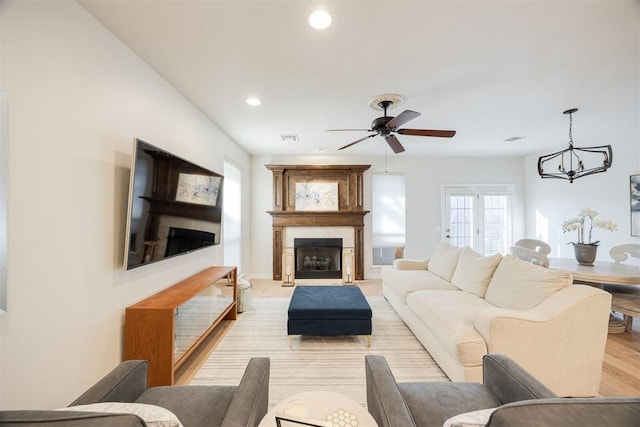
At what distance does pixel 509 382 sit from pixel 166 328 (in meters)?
2.11

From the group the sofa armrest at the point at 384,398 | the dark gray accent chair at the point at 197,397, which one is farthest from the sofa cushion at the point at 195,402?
the sofa armrest at the point at 384,398

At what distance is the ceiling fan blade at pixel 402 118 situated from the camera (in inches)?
87.4

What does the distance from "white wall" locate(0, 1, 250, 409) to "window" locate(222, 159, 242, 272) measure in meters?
2.06

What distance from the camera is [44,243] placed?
1357 mm

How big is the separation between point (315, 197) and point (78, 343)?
415cm

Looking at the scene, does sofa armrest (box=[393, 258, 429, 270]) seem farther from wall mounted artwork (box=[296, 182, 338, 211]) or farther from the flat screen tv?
the flat screen tv

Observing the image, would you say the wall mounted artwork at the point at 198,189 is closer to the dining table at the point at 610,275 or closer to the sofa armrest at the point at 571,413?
the sofa armrest at the point at 571,413

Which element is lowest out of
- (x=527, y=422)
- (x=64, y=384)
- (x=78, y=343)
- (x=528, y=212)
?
(x=64, y=384)

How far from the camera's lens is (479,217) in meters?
5.76

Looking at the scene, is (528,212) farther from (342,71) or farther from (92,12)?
(92,12)

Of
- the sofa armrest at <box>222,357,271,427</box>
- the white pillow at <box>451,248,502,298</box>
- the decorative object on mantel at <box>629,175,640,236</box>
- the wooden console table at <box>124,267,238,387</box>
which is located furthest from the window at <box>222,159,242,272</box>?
the decorative object on mantel at <box>629,175,640,236</box>

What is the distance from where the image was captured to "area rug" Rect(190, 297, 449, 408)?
2.06 m

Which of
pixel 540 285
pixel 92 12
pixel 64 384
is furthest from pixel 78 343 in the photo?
pixel 540 285

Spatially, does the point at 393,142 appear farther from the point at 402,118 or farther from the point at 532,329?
the point at 532,329
